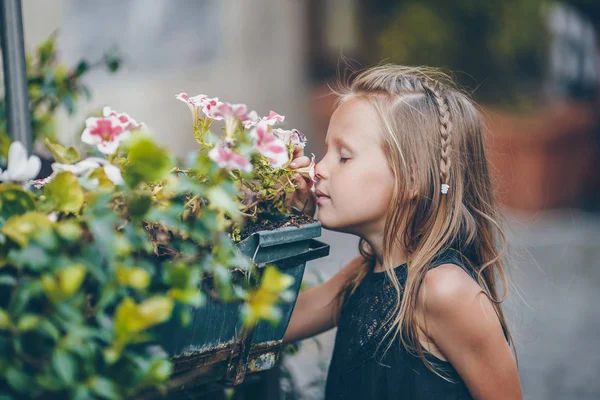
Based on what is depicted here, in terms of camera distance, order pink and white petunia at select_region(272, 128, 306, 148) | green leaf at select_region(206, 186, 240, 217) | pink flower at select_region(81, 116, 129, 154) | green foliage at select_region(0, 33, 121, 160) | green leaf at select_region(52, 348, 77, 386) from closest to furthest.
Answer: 1. green leaf at select_region(52, 348, 77, 386)
2. green leaf at select_region(206, 186, 240, 217)
3. pink flower at select_region(81, 116, 129, 154)
4. pink and white petunia at select_region(272, 128, 306, 148)
5. green foliage at select_region(0, 33, 121, 160)

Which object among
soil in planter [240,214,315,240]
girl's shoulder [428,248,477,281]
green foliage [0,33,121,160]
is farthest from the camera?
green foliage [0,33,121,160]

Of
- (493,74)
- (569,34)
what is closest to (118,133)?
(493,74)

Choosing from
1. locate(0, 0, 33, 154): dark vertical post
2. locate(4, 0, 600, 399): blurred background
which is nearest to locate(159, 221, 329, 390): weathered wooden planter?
locate(0, 0, 33, 154): dark vertical post

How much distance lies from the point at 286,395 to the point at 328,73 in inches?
241

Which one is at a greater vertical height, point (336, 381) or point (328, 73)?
point (336, 381)

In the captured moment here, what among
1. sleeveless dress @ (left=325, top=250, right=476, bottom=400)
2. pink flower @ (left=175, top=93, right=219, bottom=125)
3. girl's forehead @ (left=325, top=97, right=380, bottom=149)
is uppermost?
pink flower @ (left=175, top=93, right=219, bottom=125)

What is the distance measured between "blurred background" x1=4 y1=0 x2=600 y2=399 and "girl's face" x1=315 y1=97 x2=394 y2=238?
364cm

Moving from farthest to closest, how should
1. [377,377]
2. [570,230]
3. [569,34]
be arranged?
1. [569,34]
2. [570,230]
3. [377,377]

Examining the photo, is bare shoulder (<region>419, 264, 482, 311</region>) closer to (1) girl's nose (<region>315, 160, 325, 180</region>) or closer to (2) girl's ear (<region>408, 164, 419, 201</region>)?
(2) girl's ear (<region>408, 164, 419, 201</region>)

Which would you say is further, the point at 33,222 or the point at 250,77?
the point at 250,77

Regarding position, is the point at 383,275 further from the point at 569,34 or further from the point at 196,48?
the point at 569,34

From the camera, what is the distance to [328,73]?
24.2 feet

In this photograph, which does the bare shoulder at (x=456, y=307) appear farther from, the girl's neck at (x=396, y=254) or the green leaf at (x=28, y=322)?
the green leaf at (x=28, y=322)

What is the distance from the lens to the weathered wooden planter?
38.8 inches
